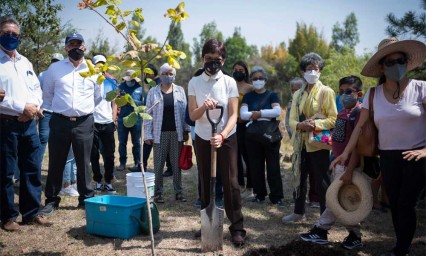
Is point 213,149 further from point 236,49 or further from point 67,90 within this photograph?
point 236,49

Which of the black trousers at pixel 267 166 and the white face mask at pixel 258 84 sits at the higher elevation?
the white face mask at pixel 258 84

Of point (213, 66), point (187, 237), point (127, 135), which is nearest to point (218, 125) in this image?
point (213, 66)

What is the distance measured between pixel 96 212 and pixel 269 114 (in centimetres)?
286

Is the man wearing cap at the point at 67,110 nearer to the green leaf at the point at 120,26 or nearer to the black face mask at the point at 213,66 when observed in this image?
the black face mask at the point at 213,66

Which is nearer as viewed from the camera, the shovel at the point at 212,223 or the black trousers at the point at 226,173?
the shovel at the point at 212,223

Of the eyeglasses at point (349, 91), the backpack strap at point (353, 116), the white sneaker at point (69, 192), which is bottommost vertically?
the white sneaker at point (69, 192)

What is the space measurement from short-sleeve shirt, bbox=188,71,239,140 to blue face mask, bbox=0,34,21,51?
2.09m

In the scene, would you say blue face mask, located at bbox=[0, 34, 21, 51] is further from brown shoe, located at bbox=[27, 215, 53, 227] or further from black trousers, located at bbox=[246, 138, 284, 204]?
black trousers, located at bbox=[246, 138, 284, 204]

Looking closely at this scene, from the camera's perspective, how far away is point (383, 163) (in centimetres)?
363

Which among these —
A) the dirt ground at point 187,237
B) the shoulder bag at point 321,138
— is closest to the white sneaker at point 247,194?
the dirt ground at point 187,237

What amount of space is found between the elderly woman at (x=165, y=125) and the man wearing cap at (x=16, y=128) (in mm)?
1796

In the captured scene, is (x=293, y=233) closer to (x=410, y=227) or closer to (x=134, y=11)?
(x=410, y=227)

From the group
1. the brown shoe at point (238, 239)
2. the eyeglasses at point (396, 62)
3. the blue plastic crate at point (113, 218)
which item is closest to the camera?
the eyeglasses at point (396, 62)

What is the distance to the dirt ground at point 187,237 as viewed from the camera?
3.86 metres
